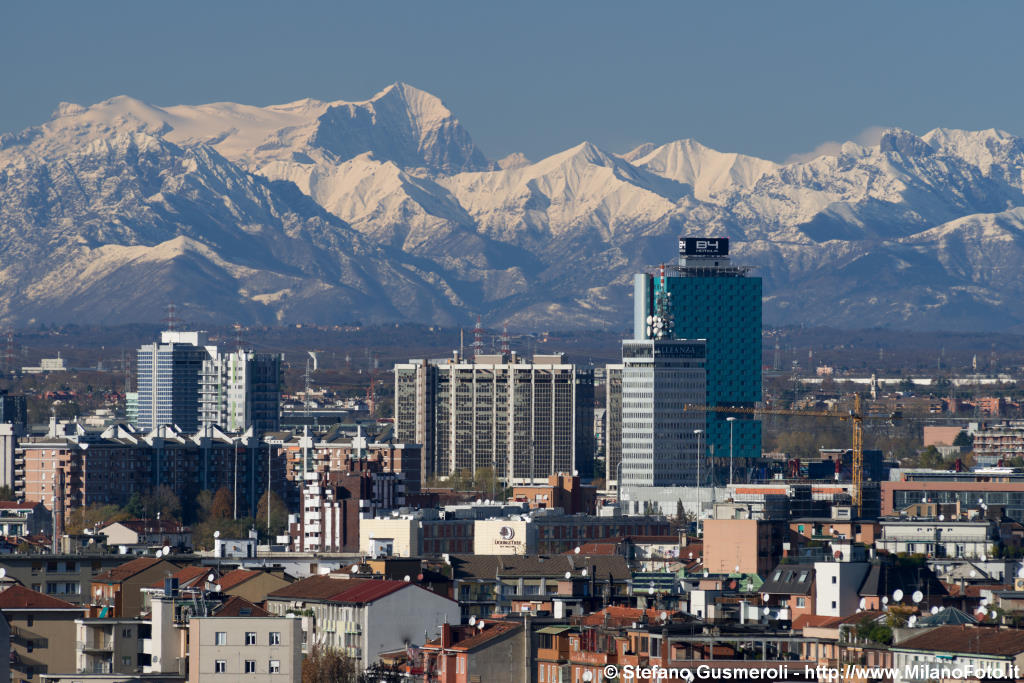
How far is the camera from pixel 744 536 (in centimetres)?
11475

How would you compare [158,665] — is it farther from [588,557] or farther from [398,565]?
[588,557]

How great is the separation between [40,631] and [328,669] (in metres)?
11.8

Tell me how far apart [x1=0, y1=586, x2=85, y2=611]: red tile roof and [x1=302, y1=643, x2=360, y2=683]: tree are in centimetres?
1044

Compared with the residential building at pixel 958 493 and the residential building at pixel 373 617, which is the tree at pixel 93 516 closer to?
the residential building at pixel 958 493

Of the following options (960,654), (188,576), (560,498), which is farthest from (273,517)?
(960,654)

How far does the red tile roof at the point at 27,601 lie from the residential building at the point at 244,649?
35.8 ft

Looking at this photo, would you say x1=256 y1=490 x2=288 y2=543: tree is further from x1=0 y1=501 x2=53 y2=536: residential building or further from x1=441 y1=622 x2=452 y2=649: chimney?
x1=441 y1=622 x2=452 y2=649: chimney

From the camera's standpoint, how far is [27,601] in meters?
83.9

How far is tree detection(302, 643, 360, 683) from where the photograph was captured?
240ft

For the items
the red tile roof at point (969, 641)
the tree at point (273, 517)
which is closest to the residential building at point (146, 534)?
the tree at point (273, 517)

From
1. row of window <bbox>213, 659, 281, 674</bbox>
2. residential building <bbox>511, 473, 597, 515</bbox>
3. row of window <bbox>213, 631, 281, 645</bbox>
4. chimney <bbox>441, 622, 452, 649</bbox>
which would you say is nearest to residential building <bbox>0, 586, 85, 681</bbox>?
row of window <bbox>213, 631, 281, 645</bbox>

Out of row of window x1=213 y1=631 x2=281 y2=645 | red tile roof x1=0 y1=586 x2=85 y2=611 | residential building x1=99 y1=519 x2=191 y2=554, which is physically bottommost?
residential building x1=99 y1=519 x2=191 y2=554

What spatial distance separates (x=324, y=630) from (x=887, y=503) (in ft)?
330

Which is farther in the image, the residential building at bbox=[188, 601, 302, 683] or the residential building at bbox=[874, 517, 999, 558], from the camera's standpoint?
the residential building at bbox=[874, 517, 999, 558]
